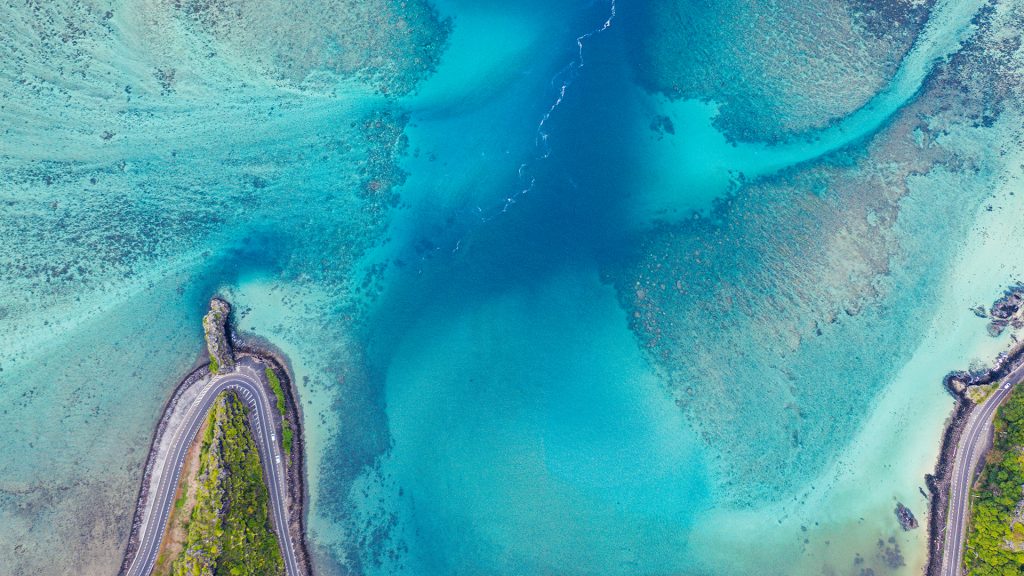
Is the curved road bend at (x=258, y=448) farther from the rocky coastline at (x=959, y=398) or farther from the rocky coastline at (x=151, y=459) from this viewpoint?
the rocky coastline at (x=959, y=398)

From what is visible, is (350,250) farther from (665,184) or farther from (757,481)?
(757,481)

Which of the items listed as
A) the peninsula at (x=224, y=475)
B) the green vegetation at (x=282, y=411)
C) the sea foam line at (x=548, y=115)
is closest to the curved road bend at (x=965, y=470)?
the sea foam line at (x=548, y=115)

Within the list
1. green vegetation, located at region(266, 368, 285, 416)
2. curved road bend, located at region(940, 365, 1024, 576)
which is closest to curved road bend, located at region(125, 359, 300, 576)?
green vegetation, located at region(266, 368, 285, 416)

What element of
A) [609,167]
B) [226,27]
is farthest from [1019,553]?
[226,27]

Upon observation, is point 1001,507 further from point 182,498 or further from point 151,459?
point 151,459

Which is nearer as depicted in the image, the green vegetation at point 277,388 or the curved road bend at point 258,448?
the curved road bend at point 258,448

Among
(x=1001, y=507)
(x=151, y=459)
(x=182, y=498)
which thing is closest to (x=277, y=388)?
(x=182, y=498)

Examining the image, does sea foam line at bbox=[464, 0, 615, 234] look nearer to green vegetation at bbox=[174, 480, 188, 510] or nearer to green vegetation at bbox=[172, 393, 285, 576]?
green vegetation at bbox=[172, 393, 285, 576]
